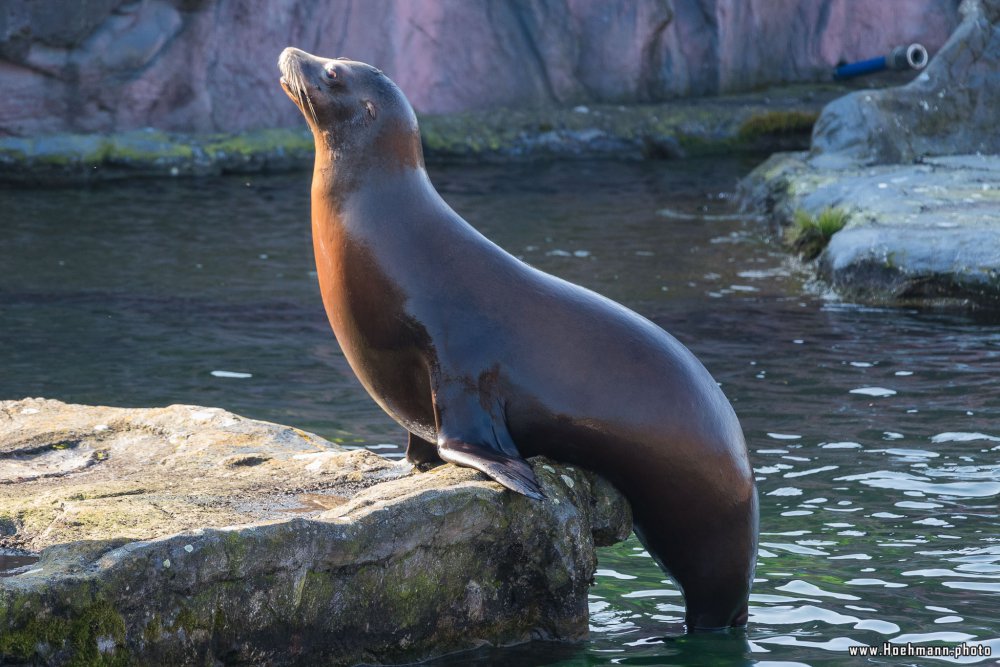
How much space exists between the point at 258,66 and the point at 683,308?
9.56m

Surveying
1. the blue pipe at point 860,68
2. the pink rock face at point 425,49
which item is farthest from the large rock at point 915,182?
the blue pipe at point 860,68

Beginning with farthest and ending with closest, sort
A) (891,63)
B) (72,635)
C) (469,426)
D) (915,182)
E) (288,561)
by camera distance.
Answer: (891,63), (915,182), (469,426), (288,561), (72,635)

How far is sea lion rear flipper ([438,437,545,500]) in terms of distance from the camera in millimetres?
3863

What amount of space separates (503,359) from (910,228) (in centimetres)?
720

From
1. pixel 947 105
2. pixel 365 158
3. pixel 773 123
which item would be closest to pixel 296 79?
pixel 365 158

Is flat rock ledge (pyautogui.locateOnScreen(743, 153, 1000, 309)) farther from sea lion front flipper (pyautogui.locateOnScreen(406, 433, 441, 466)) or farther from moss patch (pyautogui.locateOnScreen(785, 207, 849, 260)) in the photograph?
sea lion front flipper (pyautogui.locateOnScreen(406, 433, 441, 466))

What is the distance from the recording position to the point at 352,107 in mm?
4633

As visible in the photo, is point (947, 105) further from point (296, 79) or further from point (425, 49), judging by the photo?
point (296, 79)

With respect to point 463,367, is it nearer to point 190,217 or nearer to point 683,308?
point 683,308

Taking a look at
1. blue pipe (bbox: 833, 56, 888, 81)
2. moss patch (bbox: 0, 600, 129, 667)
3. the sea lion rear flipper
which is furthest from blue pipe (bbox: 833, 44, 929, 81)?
moss patch (bbox: 0, 600, 129, 667)

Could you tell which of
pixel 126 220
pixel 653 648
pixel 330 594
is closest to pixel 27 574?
pixel 330 594

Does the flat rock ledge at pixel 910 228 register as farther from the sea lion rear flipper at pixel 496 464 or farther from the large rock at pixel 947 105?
the sea lion rear flipper at pixel 496 464

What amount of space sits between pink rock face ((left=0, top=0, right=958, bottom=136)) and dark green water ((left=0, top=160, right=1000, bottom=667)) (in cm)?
160

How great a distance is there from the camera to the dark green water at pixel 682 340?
4598 mm
